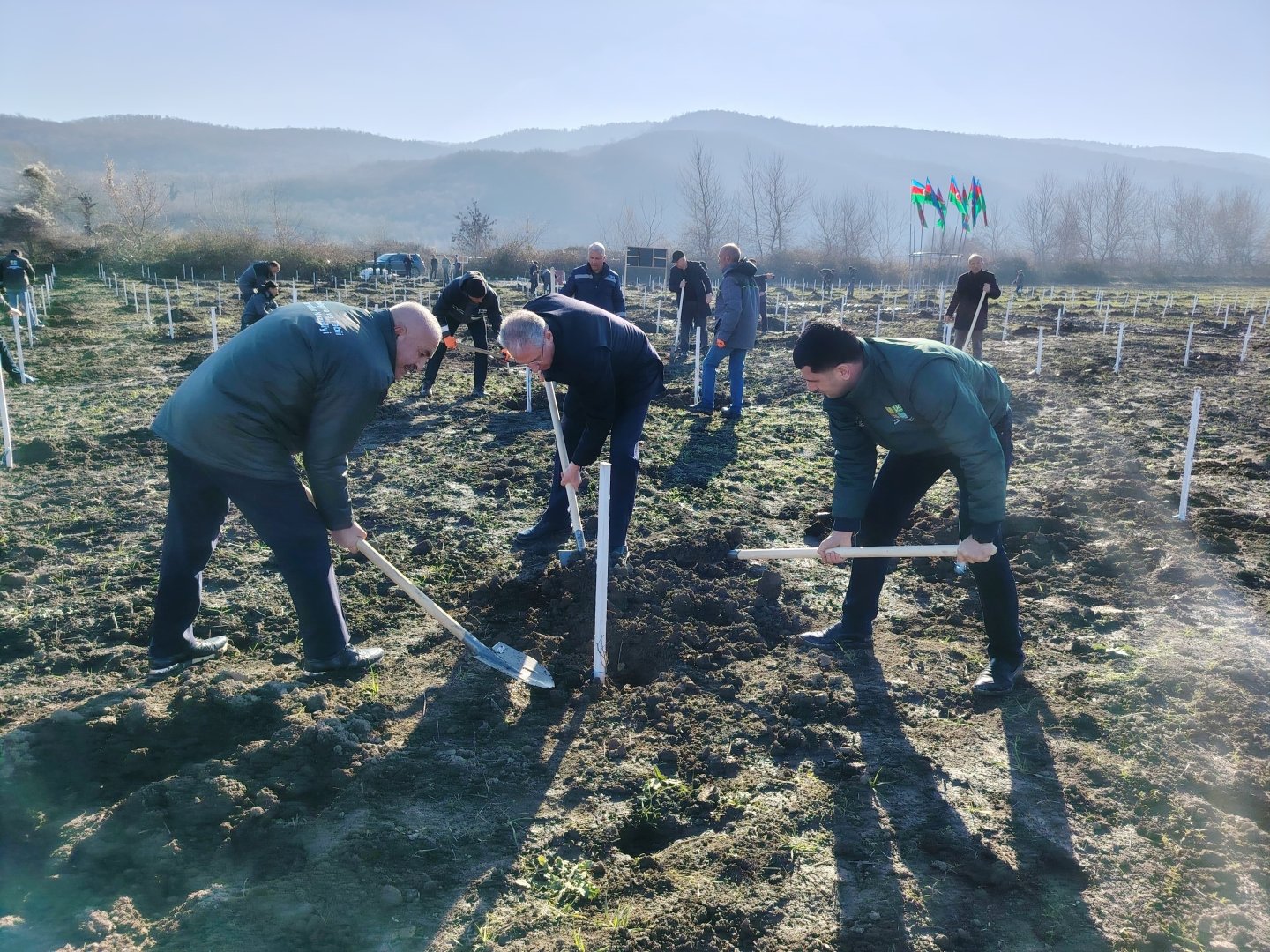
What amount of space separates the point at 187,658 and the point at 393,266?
119 ft

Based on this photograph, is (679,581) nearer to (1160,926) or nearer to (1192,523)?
(1160,926)

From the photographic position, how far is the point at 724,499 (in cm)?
682

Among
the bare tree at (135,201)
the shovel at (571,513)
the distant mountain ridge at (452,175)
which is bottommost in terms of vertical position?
the shovel at (571,513)

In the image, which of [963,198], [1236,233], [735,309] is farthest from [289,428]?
[1236,233]

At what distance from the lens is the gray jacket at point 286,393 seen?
127 inches

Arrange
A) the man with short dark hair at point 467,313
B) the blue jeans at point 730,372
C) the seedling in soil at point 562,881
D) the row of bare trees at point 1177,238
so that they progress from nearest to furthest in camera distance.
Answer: the seedling in soil at point 562,881 < the man with short dark hair at point 467,313 < the blue jeans at point 730,372 < the row of bare trees at point 1177,238

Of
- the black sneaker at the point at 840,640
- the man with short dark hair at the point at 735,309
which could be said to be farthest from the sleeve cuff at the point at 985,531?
the man with short dark hair at the point at 735,309

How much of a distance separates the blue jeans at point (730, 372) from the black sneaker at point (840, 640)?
17.3ft

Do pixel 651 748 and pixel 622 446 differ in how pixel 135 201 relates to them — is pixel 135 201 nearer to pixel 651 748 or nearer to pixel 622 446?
pixel 622 446

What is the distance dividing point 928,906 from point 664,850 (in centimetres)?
88

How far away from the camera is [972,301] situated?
1117cm

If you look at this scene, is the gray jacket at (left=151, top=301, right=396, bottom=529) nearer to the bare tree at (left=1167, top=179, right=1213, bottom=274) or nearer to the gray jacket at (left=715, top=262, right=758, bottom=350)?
the gray jacket at (left=715, top=262, right=758, bottom=350)

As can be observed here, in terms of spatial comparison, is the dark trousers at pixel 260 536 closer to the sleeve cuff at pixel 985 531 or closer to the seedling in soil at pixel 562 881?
the seedling in soil at pixel 562 881

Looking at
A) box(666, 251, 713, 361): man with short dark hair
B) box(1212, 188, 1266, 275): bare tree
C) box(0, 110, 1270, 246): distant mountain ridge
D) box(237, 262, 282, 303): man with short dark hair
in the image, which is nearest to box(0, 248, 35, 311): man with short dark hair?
box(237, 262, 282, 303): man with short dark hair
